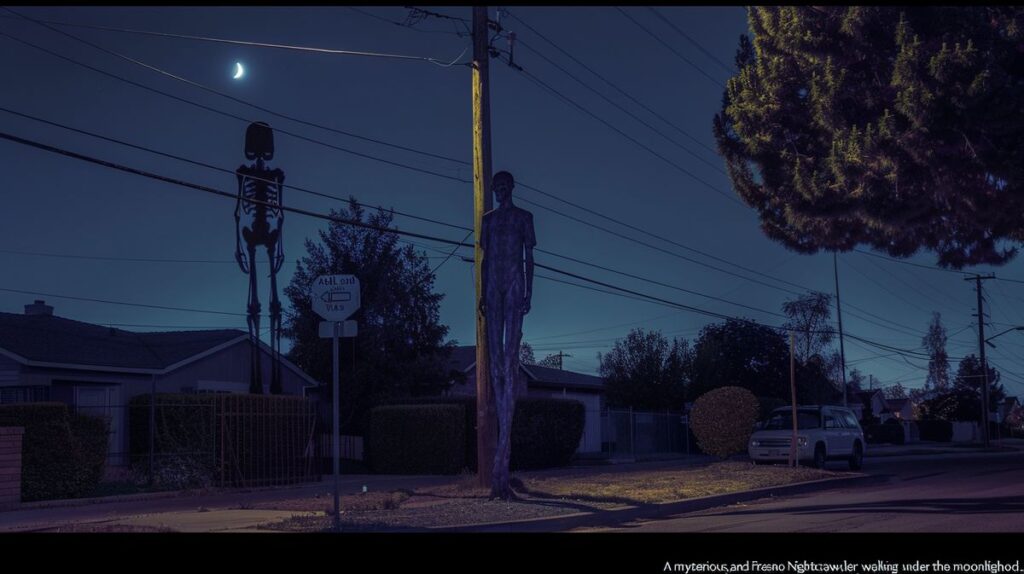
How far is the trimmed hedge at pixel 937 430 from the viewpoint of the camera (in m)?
70.1

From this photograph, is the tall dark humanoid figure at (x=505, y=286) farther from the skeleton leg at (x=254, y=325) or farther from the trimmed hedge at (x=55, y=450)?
the skeleton leg at (x=254, y=325)

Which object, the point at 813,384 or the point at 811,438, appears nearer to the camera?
the point at 811,438

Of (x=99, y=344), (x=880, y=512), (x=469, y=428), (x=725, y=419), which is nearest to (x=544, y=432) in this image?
(x=469, y=428)

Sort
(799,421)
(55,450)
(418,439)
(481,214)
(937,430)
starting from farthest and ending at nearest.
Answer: (937,430), (799,421), (418,439), (55,450), (481,214)

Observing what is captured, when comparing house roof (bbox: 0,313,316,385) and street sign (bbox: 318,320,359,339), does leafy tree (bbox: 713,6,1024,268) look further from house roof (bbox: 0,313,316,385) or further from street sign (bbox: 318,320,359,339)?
house roof (bbox: 0,313,316,385)

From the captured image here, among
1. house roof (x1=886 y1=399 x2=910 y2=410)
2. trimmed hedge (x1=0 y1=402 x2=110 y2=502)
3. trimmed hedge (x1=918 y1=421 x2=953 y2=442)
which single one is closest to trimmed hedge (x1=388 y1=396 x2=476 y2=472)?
trimmed hedge (x1=0 y1=402 x2=110 y2=502)

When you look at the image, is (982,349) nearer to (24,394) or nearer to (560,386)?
(560,386)

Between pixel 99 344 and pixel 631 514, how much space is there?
19.3 meters

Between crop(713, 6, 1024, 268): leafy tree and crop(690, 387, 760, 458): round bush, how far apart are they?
29.5 feet

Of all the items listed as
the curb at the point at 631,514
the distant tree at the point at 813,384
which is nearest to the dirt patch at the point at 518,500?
the curb at the point at 631,514

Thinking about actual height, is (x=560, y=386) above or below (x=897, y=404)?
above

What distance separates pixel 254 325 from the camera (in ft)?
98.2

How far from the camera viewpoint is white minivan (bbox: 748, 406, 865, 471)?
88.7 feet

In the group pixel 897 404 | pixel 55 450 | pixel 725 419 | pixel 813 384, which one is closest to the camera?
pixel 55 450
